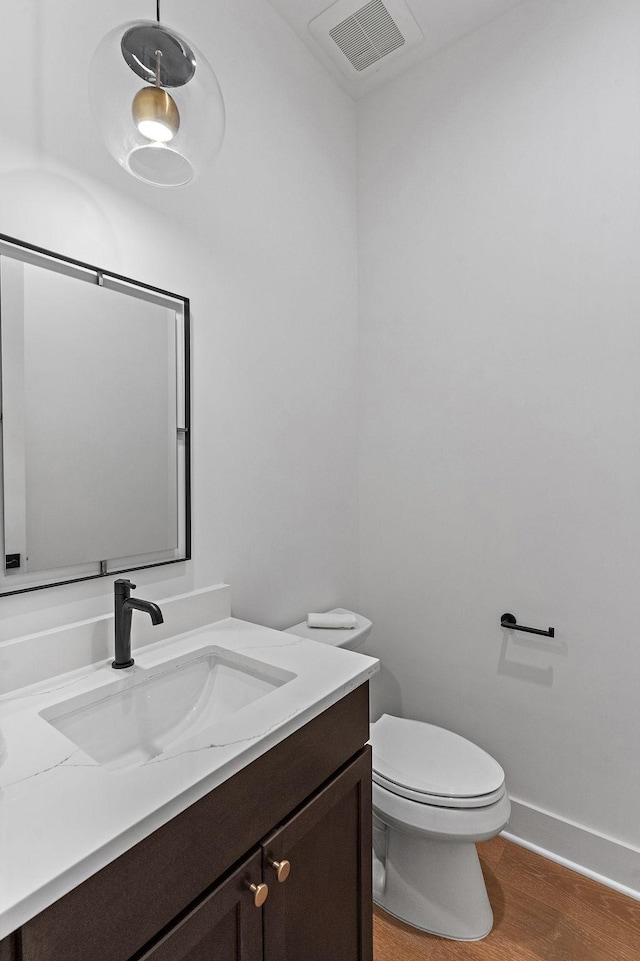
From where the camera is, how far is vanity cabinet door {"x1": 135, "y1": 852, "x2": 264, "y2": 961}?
72 centimetres

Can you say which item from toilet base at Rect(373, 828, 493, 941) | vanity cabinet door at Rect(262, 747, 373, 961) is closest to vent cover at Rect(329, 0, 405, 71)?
vanity cabinet door at Rect(262, 747, 373, 961)

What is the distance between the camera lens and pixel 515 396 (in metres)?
1.74

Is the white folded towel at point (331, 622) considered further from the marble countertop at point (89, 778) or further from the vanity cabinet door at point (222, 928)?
the vanity cabinet door at point (222, 928)

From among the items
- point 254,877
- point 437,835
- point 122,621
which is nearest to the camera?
point 254,877

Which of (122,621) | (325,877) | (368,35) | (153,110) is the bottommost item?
(325,877)

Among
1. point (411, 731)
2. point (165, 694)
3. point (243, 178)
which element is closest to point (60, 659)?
point (165, 694)

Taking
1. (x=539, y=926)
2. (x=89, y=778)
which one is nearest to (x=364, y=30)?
(x=89, y=778)

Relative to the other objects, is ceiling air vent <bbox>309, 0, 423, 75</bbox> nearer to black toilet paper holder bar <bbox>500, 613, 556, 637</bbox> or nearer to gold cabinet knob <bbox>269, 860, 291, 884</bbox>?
black toilet paper holder bar <bbox>500, 613, 556, 637</bbox>

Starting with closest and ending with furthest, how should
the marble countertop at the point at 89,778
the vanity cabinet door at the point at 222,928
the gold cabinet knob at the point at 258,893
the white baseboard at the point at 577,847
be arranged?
the marble countertop at the point at 89,778
the vanity cabinet door at the point at 222,928
the gold cabinet knob at the point at 258,893
the white baseboard at the point at 577,847

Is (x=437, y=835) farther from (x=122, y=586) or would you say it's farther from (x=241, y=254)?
(x=241, y=254)

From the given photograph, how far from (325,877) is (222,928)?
29cm

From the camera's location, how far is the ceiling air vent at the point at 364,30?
1696 millimetres

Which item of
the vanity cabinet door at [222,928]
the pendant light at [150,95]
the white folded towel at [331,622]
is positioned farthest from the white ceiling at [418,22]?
the vanity cabinet door at [222,928]

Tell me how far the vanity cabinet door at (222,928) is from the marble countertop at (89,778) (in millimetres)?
174
